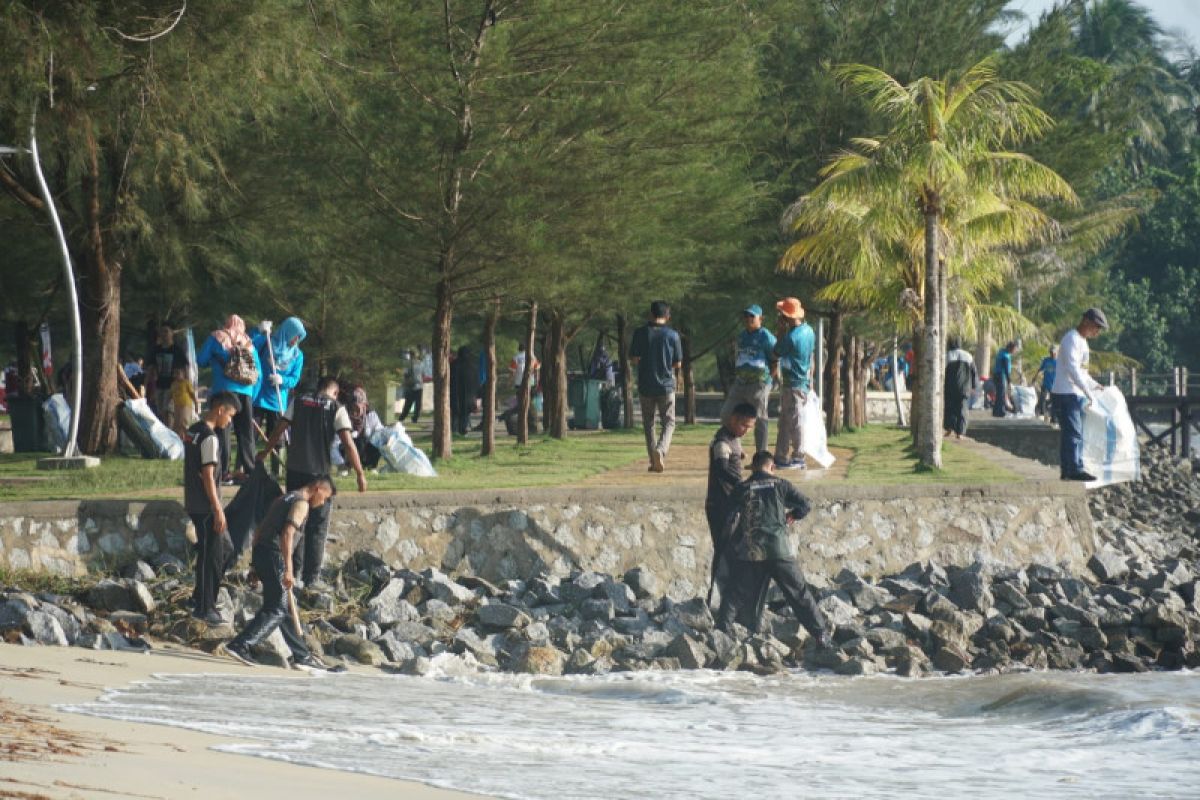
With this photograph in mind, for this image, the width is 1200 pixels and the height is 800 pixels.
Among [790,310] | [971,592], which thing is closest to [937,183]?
[790,310]

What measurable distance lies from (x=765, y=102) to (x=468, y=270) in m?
11.8

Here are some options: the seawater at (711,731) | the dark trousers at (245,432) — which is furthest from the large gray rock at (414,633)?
the dark trousers at (245,432)

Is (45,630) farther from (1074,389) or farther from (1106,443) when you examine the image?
(1106,443)

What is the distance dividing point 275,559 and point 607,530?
5404mm

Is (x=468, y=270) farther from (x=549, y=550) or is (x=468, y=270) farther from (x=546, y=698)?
(x=546, y=698)

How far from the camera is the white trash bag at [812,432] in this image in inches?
803

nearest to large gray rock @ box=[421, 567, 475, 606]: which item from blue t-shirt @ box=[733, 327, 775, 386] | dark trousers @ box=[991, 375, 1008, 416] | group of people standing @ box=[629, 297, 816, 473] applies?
group of people standing @ box=[629, 297, 816, 473]

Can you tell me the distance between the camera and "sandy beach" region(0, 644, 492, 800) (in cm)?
754

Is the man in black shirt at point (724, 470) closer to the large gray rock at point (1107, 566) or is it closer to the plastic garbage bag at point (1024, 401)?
the large gray rock at point (1107, 566)

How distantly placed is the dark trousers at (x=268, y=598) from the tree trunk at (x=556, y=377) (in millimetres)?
16260

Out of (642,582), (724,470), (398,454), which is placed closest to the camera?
A: (724,470)

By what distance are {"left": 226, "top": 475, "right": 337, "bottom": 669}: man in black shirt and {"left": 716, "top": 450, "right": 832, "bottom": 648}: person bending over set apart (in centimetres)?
343

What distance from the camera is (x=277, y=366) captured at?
18.8 meters

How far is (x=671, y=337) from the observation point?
19156 millimetres
